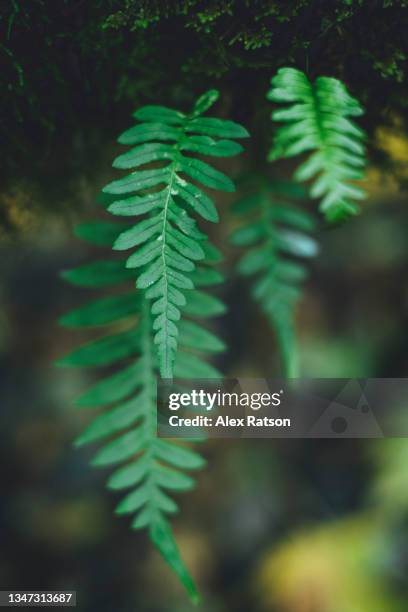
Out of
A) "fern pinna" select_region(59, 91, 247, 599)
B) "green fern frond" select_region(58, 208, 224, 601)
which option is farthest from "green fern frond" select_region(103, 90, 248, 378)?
"green fern frond" select_region(58, 208, 224, 601)

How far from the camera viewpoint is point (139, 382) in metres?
1.29

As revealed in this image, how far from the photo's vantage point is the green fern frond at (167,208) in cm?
87

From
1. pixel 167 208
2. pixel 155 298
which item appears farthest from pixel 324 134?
pixel 155 298

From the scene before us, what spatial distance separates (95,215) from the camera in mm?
1828

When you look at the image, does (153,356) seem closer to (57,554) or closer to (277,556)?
(277,556)

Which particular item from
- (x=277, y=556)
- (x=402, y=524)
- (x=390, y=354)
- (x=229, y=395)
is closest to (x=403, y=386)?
(x=390, y=354)

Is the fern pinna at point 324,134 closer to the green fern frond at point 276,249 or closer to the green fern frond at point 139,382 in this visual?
the green fern frond at point 139,382

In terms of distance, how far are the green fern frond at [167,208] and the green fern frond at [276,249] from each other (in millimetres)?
460

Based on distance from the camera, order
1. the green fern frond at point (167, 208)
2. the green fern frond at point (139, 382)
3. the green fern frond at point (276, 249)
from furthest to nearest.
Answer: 1. the green fern frond at point (276, 249)
2. the green fern frond at point (139, 382)
3. the green fern frond at point (167, 208)

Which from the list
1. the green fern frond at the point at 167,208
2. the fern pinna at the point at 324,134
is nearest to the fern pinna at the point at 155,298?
the green fern frond at the point at 167,208

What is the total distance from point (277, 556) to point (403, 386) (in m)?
1.06

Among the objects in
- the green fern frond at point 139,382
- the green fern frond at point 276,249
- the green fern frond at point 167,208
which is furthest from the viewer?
the green fern frond at point 276,249

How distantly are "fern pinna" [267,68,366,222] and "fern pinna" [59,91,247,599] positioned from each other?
0.36ft

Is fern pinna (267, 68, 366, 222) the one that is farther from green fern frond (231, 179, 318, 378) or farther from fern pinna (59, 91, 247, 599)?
green fern frond (231, 179, 318, 378)
